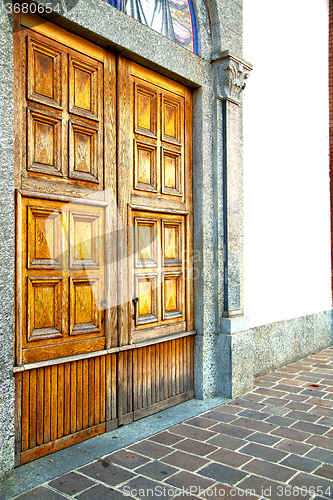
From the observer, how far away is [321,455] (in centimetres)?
317

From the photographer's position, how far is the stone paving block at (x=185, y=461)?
2.99 metres

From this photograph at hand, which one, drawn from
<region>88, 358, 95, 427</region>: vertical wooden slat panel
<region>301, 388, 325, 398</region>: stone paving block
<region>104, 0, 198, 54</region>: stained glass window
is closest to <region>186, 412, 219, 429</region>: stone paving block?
<region>88, 358, 95, 427</region>: vertical wooden slat panel

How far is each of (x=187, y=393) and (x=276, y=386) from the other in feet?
3.80

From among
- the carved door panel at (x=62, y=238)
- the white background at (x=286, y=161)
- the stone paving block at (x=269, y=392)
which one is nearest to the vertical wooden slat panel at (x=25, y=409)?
the carved door panel at (x=62, y=238)

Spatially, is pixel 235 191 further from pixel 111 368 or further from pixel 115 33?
pixel 111 368

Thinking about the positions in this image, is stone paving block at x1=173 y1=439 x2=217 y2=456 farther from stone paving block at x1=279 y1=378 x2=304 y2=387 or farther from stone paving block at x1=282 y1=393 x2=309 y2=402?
stone paving block at x1=279 y1=378 x2=304 y2=387

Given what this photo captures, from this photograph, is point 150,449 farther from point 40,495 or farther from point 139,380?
point 40,495

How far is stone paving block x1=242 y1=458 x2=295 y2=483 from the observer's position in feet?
9.37

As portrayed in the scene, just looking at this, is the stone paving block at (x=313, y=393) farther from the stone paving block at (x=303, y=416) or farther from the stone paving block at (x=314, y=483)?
the stone paving block at (x=314, y=483)

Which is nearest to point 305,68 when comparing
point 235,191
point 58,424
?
point 235,191

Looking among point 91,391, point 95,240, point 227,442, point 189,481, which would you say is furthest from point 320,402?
point 95,240

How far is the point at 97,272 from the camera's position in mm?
3520

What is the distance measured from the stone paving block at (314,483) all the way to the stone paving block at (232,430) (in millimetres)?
720

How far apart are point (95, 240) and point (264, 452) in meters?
2.05
